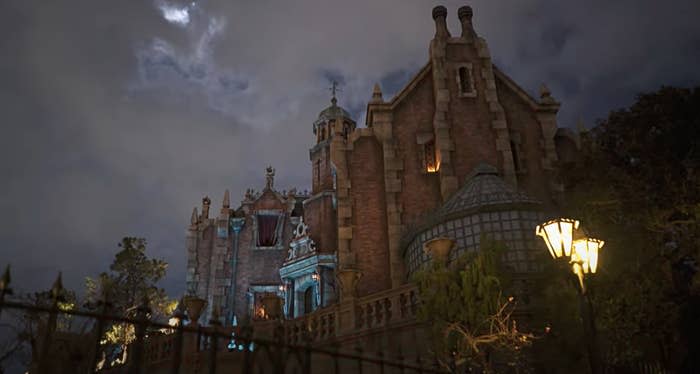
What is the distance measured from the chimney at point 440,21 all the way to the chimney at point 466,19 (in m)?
0.98

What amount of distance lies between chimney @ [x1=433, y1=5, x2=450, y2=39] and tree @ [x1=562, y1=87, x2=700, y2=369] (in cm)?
1322

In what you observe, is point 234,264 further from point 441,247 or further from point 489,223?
point 441,247

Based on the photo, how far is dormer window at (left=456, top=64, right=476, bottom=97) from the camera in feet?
85.1

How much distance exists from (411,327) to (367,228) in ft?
29.6

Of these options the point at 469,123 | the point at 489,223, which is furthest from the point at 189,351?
the point at 469,123

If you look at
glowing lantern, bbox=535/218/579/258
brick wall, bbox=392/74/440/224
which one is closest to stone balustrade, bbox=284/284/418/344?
glowing lantern, bbox=535/218/579/258

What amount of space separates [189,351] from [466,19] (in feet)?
68.5

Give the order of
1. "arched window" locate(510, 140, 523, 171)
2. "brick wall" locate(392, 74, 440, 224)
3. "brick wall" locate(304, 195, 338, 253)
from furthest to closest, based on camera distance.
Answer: "brick wall" locate(304, 195, 338, 253) < "arched window" locate(510, 140, 523, 171) < "brick wall" locate(392, 74, 440, 224)

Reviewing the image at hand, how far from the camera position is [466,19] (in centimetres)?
2831

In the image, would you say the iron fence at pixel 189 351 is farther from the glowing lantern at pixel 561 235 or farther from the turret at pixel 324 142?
the turret at pixel 324 142

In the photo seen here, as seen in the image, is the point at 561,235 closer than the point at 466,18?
Yes

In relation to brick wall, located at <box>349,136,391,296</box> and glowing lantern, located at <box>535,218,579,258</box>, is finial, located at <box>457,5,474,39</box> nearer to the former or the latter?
brick wall, located at <box>349,136,391,296</box>

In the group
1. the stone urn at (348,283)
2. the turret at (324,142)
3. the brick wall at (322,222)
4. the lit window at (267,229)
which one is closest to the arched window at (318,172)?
the turret at (324,142)

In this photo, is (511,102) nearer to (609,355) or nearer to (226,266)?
(609,355)
